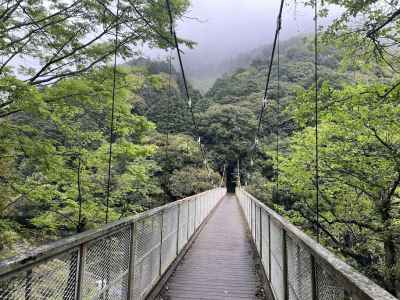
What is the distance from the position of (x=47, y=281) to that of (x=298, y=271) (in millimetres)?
1429

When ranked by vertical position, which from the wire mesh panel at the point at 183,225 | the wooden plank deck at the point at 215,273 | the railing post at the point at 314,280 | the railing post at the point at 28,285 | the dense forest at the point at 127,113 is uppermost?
the dense forest at the point at 127,113

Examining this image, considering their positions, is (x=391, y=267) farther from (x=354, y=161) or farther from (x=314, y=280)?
(x=314, y=280)

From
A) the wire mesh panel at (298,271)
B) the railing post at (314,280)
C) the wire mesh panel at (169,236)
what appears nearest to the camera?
the railing post at (314,280)

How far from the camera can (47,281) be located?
1.23 meters

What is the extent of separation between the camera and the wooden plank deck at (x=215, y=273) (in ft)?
10.4

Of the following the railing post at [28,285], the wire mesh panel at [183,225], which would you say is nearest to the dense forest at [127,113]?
the wire mesh panel at [183,225]

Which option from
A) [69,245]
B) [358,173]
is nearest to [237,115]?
[358,173]

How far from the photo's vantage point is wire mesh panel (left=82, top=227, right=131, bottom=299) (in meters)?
1.64

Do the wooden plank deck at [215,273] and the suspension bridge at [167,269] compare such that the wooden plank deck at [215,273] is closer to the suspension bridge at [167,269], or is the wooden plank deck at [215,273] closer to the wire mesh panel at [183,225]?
the suspension bridge at [167,269]

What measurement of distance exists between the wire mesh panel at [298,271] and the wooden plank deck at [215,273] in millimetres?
1118

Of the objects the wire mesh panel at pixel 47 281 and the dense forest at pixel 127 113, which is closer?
the wire mesh panel at pixel 47 281

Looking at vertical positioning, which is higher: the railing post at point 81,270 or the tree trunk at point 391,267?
the railing post at point 81,270

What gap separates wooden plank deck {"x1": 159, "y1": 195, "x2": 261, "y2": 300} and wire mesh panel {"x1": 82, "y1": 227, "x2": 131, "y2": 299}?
1069 millimetres

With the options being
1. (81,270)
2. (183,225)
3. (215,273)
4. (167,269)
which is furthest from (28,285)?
(183,225)
